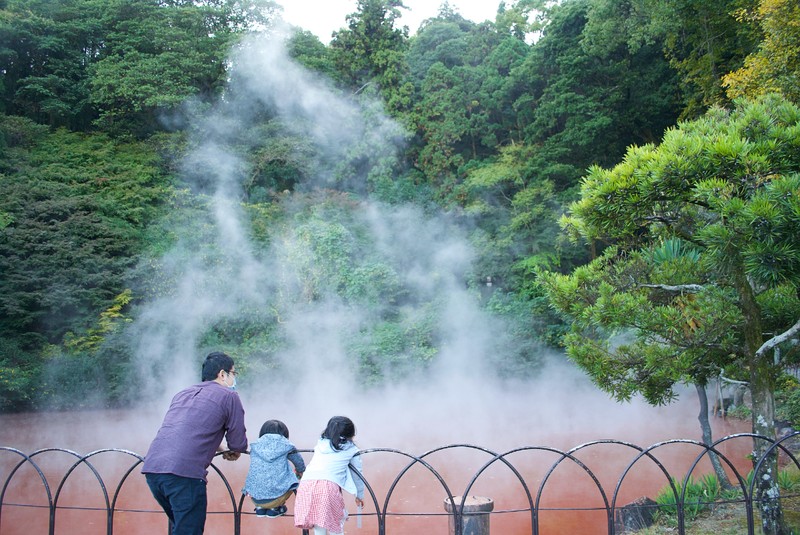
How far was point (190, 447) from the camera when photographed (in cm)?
291

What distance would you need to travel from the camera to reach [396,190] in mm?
14797

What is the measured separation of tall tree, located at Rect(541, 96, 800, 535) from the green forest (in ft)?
14.0

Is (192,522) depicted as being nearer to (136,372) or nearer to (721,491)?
(721,491)

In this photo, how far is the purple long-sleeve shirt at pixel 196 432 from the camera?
2.88 meters

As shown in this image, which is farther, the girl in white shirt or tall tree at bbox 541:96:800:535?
tall tree at bbox 541:96:800:535

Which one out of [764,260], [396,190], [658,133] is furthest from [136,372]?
[658,133]

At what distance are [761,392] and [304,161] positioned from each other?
1196 centimetres

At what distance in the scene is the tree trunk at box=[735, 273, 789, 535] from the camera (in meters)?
3.88

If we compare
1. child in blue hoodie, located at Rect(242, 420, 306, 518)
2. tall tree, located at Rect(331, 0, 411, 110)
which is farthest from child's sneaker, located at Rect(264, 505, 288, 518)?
tall tree, located at Rect(331, 0, 411, 110)

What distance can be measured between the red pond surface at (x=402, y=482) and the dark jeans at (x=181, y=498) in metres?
1.85

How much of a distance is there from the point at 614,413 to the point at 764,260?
26.2 ft

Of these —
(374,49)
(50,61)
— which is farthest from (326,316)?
(50,61)

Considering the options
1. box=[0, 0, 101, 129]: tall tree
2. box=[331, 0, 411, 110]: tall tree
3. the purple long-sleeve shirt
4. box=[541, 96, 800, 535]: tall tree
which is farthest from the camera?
box=[331, 0, 411, 110]: tall tree

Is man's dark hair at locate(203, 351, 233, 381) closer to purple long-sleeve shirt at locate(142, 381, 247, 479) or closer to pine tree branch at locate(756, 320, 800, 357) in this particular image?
purple long-sleeve shirt at locate(142, 381, 247, 479)
